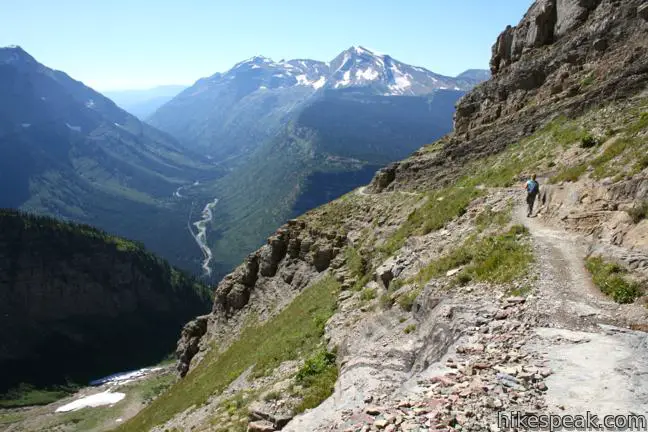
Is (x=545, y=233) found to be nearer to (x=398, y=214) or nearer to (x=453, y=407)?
(x=453, y=407)

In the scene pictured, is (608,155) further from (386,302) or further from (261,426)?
(261,426)

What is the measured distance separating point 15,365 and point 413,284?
→ 20353 centimetres

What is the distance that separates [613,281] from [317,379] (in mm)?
11303

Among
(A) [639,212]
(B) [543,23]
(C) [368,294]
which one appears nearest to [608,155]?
(A) [639,212]

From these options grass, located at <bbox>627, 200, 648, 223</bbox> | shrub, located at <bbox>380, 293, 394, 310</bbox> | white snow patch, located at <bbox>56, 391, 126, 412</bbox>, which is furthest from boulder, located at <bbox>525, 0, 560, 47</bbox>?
white snow patch, located at <bbox>56, 391, 126, 412</bbox>

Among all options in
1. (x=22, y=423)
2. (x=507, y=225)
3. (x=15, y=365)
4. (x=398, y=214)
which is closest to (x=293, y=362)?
(x=507, y=225)

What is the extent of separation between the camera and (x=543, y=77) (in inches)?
1708

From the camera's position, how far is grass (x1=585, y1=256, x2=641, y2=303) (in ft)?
44.5

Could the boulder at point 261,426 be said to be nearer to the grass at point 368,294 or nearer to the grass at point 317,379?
the grass at point 317,379

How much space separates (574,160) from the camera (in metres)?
27.3

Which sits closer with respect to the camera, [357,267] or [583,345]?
[583,345]

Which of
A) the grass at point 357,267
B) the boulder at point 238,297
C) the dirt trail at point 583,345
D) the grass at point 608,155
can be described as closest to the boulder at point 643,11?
the grass at point 608,155

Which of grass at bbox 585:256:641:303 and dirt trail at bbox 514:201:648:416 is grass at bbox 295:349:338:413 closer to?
dirt trail at bbox 514:201:648:416

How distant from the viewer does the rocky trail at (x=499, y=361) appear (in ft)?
31.8
